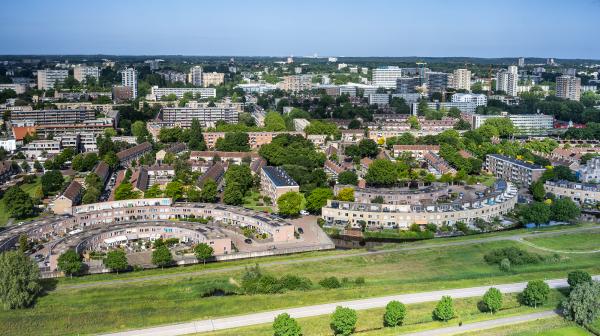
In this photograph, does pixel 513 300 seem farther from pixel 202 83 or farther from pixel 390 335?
pixel 202 83

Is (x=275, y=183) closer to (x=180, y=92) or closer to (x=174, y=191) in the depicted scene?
(x=174, y=191)

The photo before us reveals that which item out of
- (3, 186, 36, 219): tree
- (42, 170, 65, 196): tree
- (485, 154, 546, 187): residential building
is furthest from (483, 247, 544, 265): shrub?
(42, 170, 65, 196): tree

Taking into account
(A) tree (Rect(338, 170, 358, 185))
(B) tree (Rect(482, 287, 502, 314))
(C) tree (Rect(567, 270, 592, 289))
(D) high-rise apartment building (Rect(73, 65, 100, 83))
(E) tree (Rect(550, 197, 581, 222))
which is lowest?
(B) tree (Rect(482, 287, 502, 314))

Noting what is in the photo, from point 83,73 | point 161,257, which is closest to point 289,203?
point 161,257

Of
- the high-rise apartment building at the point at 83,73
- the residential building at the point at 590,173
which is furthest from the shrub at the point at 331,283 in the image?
the high-rise apartment building at the point at 83,73

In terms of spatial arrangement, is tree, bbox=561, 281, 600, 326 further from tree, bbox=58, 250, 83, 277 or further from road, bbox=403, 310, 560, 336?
tree, bbox=58, 250, 83, 277

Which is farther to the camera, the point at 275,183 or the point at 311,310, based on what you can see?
the point at 275,183

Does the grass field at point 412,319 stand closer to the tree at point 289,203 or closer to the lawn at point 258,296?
the lawn at point 258,296
